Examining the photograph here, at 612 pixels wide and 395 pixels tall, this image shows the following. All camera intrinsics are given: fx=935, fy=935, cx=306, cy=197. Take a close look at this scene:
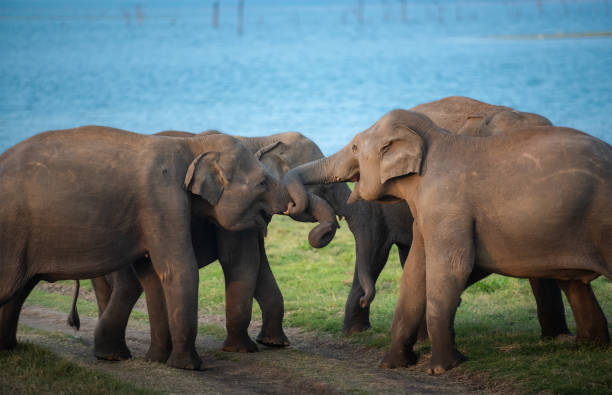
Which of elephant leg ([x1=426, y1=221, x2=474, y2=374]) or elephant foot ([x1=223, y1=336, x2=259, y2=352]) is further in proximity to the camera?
elephant foot ([x1=223, y1=336, x2=259, y2=352])

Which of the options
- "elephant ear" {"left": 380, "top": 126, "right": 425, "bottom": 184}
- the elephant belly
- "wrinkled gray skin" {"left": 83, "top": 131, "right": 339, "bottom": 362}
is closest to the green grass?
the elephant belly

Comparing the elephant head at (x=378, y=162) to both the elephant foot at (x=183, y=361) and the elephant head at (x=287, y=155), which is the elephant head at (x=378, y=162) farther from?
the elephant foot at (x=183, y=361)

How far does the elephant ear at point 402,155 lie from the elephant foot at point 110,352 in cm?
284

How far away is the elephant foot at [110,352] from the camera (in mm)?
8453

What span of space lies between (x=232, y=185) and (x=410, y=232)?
92.5 inches

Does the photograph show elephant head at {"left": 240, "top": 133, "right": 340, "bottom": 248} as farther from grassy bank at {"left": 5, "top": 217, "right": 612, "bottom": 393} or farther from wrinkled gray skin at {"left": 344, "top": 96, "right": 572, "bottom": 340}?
grassy bank at {"left": 5, "top": 217, "right": 612, "bottom": 393}

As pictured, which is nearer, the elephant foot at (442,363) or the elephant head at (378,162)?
the elephant foot at (442,363)

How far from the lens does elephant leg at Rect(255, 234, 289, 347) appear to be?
9.36 m

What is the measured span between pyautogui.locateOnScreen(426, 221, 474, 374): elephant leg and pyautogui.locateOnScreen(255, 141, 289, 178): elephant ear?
2.43 meters

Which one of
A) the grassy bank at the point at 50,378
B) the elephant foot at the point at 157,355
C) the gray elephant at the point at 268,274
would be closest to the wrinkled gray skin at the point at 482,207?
the gray elephant at the point at 268,274

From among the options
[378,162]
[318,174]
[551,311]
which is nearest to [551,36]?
[551,311]

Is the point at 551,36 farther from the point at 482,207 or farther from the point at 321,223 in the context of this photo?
the point at 482,207

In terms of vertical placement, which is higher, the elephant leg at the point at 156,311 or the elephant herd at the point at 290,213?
the elephant herd at the point at 290,213

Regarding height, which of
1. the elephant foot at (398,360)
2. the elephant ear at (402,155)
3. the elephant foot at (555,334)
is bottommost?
the elephant foot at (398,360)
